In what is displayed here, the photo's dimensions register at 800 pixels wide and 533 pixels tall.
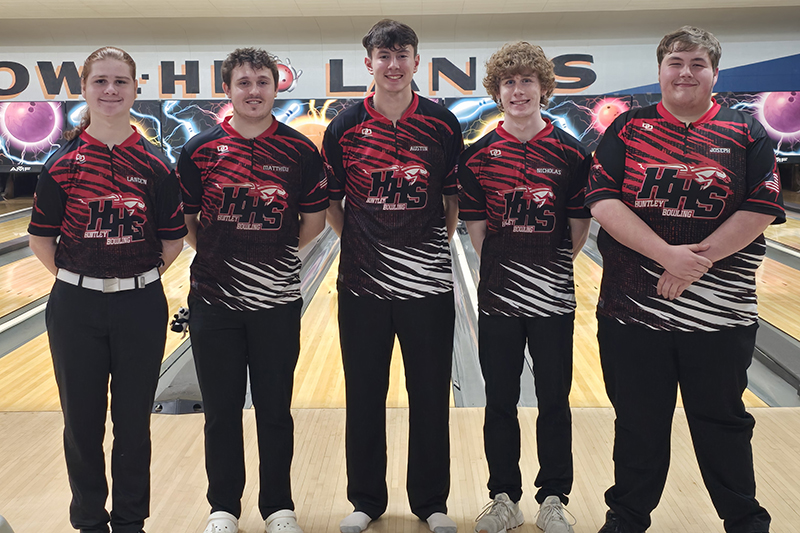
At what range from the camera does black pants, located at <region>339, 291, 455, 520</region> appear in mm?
2014

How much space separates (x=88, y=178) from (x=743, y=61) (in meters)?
9.55

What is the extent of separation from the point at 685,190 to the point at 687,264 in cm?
20

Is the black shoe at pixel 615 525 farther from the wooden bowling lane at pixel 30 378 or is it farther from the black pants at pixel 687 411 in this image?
the wooden bowling lane at pixel 30 378

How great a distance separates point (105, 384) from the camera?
72.7 inches

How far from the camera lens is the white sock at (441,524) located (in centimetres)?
200

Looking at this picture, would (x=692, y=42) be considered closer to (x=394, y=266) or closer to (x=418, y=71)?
(x=394, y=266)

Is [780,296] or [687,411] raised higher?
[687,411]

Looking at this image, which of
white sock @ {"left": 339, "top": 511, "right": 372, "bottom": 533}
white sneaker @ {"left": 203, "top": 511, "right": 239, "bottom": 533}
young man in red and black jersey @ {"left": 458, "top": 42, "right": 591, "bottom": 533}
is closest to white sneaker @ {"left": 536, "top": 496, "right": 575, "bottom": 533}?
young man in red and black jersey @ {"left": 458, "top": 42, "right": 591, "bottom": 533}

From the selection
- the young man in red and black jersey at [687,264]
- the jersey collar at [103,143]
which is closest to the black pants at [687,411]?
the young man in red and black jersey at [687,264]

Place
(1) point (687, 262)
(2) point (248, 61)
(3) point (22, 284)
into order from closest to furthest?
1. (1) point (687, 262)
2. (2) point (248, 61)
3. (3) point (22, 284)

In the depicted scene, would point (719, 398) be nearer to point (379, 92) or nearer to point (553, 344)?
point (553, 344)

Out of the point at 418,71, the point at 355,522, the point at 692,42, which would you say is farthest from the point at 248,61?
the point at 418,71

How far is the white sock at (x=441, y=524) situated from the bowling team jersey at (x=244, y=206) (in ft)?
2.68

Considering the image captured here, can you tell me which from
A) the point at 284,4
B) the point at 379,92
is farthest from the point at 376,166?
the point at 284,4
